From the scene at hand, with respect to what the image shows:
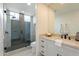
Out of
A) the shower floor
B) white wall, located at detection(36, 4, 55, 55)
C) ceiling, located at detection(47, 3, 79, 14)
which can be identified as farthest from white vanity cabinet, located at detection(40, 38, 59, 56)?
ceiling, located at detection(47, 3, 79, 14)

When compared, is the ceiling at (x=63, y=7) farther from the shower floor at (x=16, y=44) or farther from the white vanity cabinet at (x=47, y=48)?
the shower floor at (x=16, y=44)

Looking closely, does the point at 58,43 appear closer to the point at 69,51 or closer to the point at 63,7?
the point at 69,51

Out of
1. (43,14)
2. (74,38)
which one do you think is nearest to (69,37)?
(74,38)

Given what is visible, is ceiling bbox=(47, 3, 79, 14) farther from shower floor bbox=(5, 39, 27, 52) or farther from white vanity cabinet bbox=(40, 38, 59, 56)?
shower floor bbox=(5, 39, 27, 52)

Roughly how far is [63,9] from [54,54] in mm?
947

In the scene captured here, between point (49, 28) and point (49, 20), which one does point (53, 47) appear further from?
point (49, 20)

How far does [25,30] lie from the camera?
2.81m

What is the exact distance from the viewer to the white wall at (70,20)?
202 centimetres

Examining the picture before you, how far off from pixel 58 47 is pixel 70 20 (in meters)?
0.59

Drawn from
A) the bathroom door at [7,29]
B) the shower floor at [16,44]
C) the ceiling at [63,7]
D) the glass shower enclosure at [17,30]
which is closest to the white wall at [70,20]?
the ceiling at [63,7]

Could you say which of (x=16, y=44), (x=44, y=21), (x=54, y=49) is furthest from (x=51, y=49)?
(x=16, y=44)

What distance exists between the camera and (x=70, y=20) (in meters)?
2.08

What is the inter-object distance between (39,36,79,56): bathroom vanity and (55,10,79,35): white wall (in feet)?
0.80

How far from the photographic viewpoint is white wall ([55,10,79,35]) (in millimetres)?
2021
